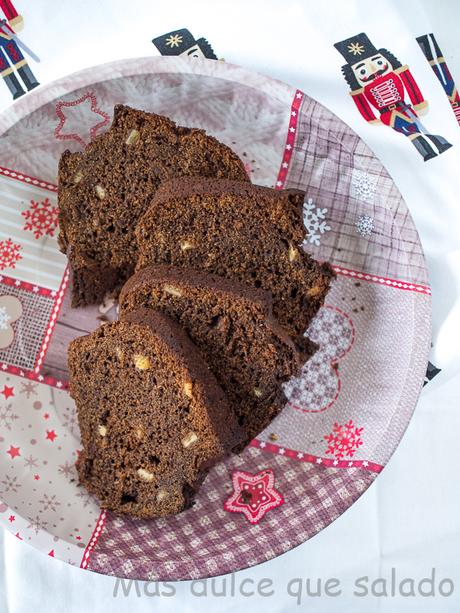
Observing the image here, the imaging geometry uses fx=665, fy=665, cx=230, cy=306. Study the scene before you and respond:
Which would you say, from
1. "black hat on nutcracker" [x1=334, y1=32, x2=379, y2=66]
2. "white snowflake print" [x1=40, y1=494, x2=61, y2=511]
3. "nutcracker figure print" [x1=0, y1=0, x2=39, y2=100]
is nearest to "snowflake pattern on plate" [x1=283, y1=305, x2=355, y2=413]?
"white snowflake print" [x1=40, y1=494, x2=61, y2=511]

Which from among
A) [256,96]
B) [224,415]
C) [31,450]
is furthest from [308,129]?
[31,450]

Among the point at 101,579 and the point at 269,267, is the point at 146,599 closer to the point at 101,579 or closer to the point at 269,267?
the point at 101,579

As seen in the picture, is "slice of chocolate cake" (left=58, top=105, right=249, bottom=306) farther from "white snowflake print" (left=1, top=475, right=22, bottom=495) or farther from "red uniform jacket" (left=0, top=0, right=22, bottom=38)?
"white snowflake print" (left=1, top=475, right=22, bottom=495)

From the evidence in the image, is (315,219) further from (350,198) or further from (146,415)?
(146,415)

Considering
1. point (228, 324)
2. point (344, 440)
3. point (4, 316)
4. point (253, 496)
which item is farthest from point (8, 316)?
point (344, 440)

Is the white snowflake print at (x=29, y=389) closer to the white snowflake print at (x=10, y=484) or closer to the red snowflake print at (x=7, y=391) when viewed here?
the red snowflake print at (x=7, y=391)

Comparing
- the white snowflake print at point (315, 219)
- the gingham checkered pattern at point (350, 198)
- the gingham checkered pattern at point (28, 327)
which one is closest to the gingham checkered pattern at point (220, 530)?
the gingham checkered pattern at point (28, 327)
